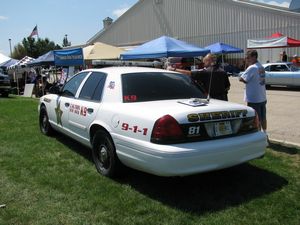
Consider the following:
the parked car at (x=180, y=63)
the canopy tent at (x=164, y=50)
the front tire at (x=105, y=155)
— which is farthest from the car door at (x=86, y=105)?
the canopy tent at (x=164, y=50)

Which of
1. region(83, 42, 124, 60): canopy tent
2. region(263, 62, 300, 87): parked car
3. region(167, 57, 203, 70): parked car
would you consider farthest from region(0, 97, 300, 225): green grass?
region(263, 62, 300, 87): parked car

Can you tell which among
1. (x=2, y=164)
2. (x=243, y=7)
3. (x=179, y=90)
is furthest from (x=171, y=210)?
(x=243, y=7)

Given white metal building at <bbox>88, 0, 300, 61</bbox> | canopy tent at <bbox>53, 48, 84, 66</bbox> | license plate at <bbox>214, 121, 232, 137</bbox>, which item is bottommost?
license plate at <bbox>214, 121, 232, 137</bbox>

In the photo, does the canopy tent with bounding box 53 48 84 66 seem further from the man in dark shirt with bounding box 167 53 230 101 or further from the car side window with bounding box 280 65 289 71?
the car side window with bounding box 280 65 289 71

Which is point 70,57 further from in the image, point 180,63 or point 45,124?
point 45,124

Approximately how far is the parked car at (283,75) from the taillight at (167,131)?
53.6 ft

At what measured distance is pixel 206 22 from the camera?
1544 inches

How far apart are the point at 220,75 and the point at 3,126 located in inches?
218

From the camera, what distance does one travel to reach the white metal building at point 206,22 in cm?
3291

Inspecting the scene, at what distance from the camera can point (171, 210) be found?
421cm

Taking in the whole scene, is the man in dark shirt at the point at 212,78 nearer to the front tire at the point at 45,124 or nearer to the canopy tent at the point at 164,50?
the front tire at the point at 45,124

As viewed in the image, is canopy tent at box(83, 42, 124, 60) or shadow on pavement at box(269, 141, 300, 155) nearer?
shadow on pavement at box(269, 141, 300, 155)

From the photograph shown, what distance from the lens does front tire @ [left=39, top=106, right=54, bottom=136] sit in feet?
26.1

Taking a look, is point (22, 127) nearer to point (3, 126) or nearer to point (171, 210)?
point (3, 126)
